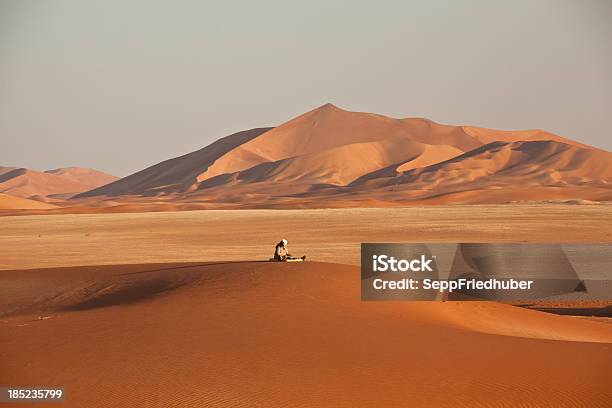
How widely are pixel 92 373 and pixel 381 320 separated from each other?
5389 mm

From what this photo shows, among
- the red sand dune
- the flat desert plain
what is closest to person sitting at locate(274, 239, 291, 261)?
the flat desert plain

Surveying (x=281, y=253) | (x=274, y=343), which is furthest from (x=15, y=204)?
(x=274, y=343)

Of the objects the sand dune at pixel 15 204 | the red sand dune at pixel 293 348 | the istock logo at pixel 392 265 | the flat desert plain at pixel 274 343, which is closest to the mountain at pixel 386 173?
the sand dune at pixel 15 204

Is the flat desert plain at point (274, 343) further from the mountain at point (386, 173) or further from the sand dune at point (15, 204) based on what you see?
the mountain at point (386, 173)

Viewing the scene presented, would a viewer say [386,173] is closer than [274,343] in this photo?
No

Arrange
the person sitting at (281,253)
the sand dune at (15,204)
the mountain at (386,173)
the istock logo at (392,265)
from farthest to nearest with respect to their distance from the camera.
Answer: the mountain at (386,173) < the sand dune at (15,204) < the person sitting at (281,253) < the istock logo at (392,265)

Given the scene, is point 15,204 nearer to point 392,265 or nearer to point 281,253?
point 281,253

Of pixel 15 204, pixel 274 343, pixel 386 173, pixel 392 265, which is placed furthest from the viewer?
pixel 386 173

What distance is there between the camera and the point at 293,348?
37.2 feet

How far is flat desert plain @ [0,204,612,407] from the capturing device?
9.18 metres

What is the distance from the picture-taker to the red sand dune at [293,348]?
914 centimetres

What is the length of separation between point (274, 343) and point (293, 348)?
443 millimetres

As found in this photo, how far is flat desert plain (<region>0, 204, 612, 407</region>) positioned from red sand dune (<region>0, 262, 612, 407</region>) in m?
0.03

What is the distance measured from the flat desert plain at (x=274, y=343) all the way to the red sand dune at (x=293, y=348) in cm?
3
